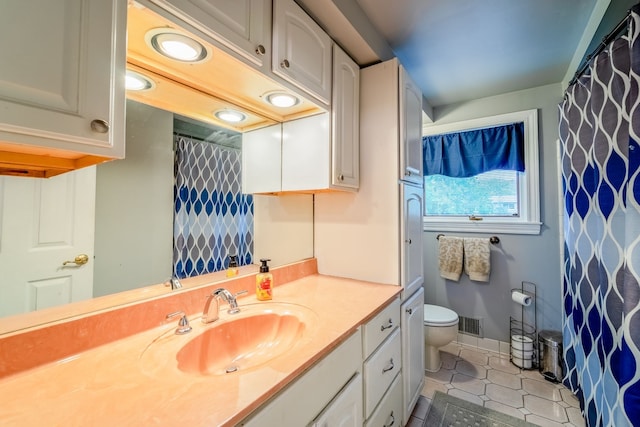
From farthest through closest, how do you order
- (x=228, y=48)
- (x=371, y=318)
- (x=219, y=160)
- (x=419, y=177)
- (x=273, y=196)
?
(x=419, y=177) < (x=273, y=196) < (x=219, y=160) < (x=371, y=318) < (x=228, y=48)

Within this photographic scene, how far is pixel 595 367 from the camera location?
138 cm

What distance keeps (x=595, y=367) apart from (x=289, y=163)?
1926 mm

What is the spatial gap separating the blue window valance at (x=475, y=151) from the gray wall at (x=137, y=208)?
2404 mm

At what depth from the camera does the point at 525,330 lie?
2.25m

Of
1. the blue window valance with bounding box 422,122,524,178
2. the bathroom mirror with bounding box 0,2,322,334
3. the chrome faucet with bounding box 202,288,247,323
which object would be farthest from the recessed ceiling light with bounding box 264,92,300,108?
the blue window valance with bounding box 422,122,524,178

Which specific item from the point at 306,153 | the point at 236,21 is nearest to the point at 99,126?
the point at 236,21

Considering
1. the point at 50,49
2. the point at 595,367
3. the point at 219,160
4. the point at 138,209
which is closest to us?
the point at 50,49

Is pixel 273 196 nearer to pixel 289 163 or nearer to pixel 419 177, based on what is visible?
pixel 289 163

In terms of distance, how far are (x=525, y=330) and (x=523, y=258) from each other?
2.00 ft

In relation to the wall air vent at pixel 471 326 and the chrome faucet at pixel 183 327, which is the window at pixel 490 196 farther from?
the chrome faucet at pixel 183 327

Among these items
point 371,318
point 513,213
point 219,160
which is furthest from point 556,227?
point 219,160

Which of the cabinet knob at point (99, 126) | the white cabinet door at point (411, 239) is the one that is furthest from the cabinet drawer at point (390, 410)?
the cabinet knob at point (99, 126)

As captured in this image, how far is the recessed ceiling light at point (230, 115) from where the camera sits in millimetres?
1248

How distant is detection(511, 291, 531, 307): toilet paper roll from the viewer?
6.94 feet
